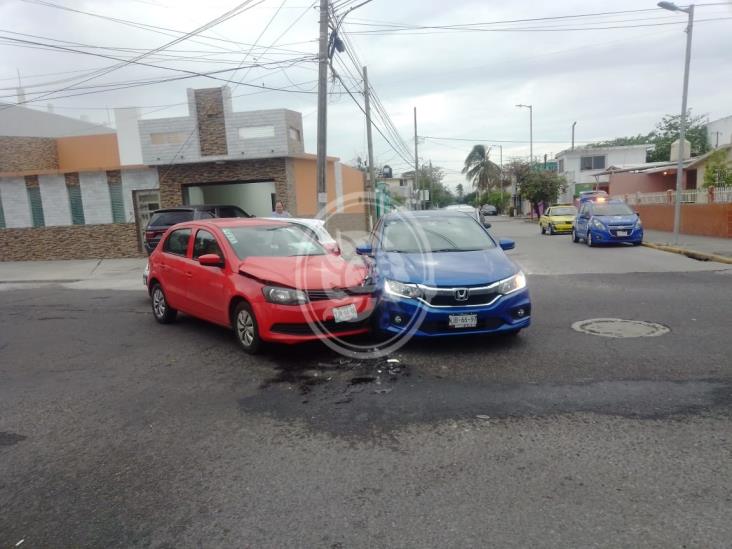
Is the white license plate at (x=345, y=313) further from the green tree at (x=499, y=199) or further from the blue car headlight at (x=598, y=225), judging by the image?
the green tree at (x=499, y=199)

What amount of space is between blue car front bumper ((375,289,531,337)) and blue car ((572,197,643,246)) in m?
13.1

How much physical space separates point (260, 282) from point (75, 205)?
1565 cm

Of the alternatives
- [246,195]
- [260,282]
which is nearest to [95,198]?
[246,195]

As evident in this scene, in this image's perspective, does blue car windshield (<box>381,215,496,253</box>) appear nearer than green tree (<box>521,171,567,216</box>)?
Yes

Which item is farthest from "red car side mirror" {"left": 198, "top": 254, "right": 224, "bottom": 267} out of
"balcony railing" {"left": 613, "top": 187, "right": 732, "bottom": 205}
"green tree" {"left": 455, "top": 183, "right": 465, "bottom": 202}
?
"green tree" {"left": 455, "top": 183, "right": 465, "bottom": 202}

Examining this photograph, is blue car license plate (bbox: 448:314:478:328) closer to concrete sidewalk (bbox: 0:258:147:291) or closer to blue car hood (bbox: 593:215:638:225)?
concrete sidewalk (bbox: 0:258:147:291)

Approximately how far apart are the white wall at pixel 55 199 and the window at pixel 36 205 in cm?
12

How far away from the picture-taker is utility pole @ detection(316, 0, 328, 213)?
13977mm

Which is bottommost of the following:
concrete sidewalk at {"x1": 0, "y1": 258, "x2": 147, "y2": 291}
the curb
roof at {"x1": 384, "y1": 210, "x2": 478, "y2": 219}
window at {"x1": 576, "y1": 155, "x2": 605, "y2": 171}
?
the curb

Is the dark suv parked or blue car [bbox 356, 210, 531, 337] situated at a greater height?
the dark suv parked

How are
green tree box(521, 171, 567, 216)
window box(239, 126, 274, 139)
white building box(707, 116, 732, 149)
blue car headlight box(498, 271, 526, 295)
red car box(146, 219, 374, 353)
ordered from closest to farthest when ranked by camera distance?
red car box(146, 219, 374, 353) < blue car headlight box(498, 271, 526, 295) < window box(239, 126, 274, 139) < white building box(707, 116, 732, 149) < green tree box(521, 171, 567, 216)

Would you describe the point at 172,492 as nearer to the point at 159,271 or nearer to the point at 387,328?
the point at 387,328


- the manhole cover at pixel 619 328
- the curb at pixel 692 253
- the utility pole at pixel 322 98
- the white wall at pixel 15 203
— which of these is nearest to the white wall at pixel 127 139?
the white wall at pixel 15 203

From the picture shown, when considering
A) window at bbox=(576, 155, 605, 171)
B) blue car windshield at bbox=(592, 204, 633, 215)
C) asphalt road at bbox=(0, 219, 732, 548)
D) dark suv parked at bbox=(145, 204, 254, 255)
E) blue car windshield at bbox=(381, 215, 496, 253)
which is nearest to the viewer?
asphalt road at bbox=(0, 219, 732, 548)
